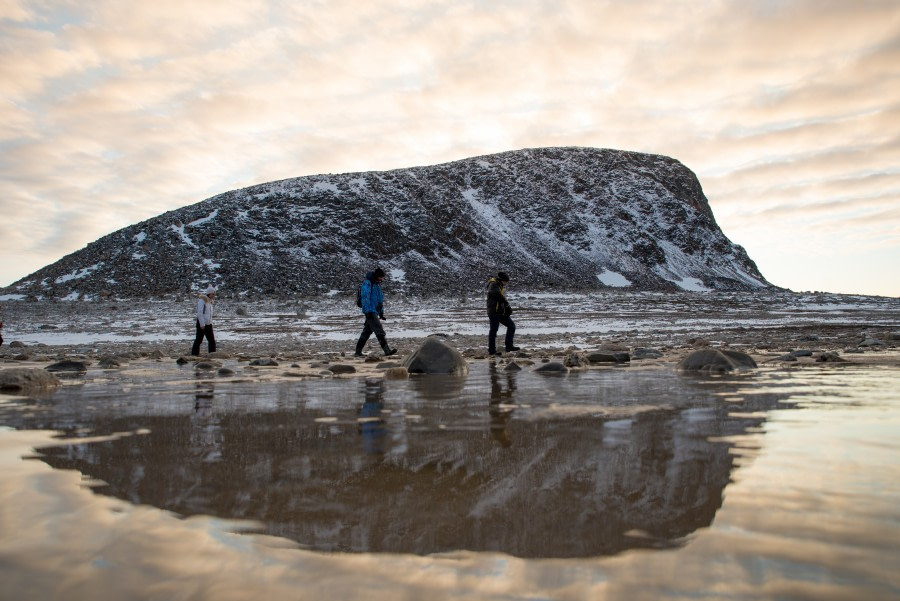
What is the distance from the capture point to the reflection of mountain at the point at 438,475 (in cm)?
229

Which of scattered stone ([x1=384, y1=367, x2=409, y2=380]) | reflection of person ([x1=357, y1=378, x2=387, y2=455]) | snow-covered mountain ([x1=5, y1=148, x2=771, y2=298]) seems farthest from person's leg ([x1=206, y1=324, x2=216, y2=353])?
snow-covered mountain ([x1=5, y1=148, x2=771, y2=298])

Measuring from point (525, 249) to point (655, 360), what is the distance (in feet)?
264

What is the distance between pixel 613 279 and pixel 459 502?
8724 centimetres

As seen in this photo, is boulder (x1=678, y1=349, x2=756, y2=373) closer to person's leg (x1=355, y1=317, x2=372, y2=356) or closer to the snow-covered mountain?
person's leg (x1=355, y1=317, x2=372, y2=356)

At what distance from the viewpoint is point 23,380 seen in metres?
7.01

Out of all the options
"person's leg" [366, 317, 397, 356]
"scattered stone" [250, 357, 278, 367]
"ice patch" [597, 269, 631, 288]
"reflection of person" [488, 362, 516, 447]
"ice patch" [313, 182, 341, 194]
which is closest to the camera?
"reflection of person" [488, 362, 516, 447]

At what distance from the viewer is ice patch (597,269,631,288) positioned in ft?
281

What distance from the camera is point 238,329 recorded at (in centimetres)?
2291

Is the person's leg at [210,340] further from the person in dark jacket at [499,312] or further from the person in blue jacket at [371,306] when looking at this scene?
the person in dark jacket at [499,312]

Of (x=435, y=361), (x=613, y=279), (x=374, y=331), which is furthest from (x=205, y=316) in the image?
(x=613, y=279)

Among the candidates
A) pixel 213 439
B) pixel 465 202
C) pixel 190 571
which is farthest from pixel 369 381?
pixel 465 202

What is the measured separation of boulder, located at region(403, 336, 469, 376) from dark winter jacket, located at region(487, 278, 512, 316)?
4068 millimetres

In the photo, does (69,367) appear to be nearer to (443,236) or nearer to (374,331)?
(374,331)

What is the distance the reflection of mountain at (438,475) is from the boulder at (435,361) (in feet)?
12.6
